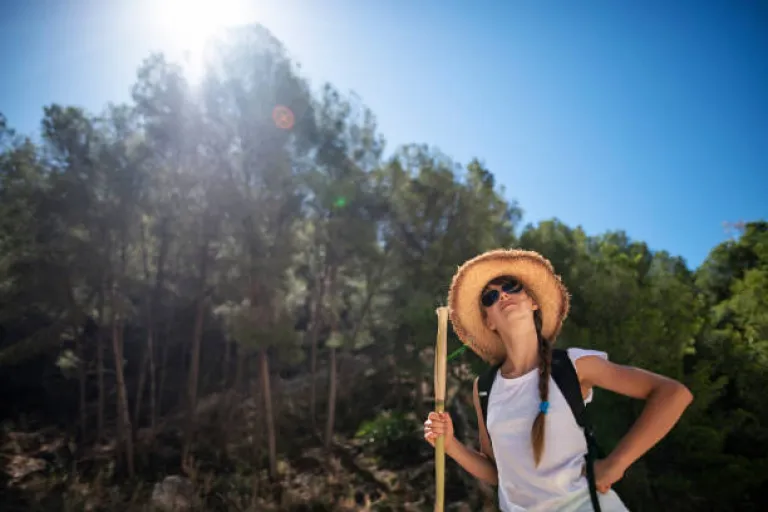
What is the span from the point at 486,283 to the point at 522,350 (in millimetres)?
363

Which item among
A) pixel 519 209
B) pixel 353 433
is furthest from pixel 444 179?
pixel 353 433

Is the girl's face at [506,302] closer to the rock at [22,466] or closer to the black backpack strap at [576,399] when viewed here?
the black backpack strap at [576,399]

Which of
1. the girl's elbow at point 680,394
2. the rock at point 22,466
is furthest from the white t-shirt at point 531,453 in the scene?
the rock at point 22,466

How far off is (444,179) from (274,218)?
5.72 meters

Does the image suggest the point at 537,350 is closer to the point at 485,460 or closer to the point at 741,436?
the point at 485,460

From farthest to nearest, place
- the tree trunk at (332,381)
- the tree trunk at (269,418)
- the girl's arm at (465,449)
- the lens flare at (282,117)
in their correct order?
the tree trunk at (332,381), the tree trunk at (269,418), the lens flare at (282,117), the girl's arm at (465,449)

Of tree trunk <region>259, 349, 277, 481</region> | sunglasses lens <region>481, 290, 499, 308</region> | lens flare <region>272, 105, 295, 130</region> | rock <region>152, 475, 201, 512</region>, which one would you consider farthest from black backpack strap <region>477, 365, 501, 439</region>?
lens flare <region>272, 105, 295, 130</region>

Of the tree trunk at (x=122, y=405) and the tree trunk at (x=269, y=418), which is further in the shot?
the tree trunk at (x=122, y=405)

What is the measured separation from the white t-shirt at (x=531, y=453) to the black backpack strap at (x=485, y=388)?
0.07 metres

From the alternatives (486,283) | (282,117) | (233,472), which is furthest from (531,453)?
(233,472)

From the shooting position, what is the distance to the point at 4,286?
13.2 meters

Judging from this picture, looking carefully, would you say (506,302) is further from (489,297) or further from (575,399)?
(575,399)

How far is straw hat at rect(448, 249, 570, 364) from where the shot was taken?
1.86m

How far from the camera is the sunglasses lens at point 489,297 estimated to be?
5.99 ft
